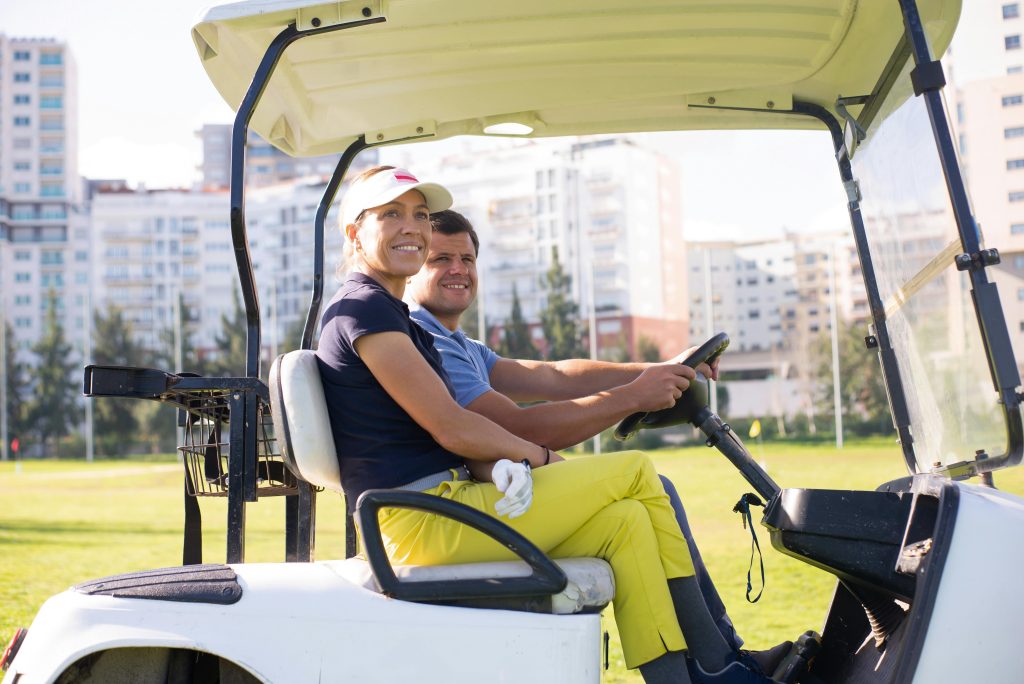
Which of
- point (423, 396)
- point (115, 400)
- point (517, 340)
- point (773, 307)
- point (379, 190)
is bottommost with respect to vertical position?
point (115, 400)

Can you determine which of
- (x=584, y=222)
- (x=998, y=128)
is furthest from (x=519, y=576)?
(x=584, y=222)

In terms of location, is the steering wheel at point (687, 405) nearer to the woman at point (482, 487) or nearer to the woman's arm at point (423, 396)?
the woman at point (482, 487)

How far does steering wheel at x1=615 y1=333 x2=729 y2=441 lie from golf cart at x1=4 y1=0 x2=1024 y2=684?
0.01m

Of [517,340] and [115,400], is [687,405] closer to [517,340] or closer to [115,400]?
[517,340]

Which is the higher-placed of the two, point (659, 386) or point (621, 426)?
point (659, 386)

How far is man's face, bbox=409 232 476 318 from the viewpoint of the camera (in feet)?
10.4

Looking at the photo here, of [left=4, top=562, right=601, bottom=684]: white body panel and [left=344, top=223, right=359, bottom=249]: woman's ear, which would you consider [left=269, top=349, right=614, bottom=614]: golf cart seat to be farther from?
[left=344, top=223, right=359, bottom=249]: woman's ear

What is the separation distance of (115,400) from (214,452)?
4469cm

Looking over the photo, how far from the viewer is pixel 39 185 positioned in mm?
76188

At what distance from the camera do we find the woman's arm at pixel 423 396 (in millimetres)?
2215

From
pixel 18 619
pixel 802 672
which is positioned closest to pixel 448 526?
pixel 802 672

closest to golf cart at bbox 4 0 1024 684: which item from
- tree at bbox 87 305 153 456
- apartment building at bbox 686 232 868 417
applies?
apartment building at bbox 686 232 868 417

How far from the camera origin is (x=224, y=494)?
266 centimetres

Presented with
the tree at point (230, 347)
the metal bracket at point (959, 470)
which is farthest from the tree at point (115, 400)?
the metal bracket at point (959, 470)
